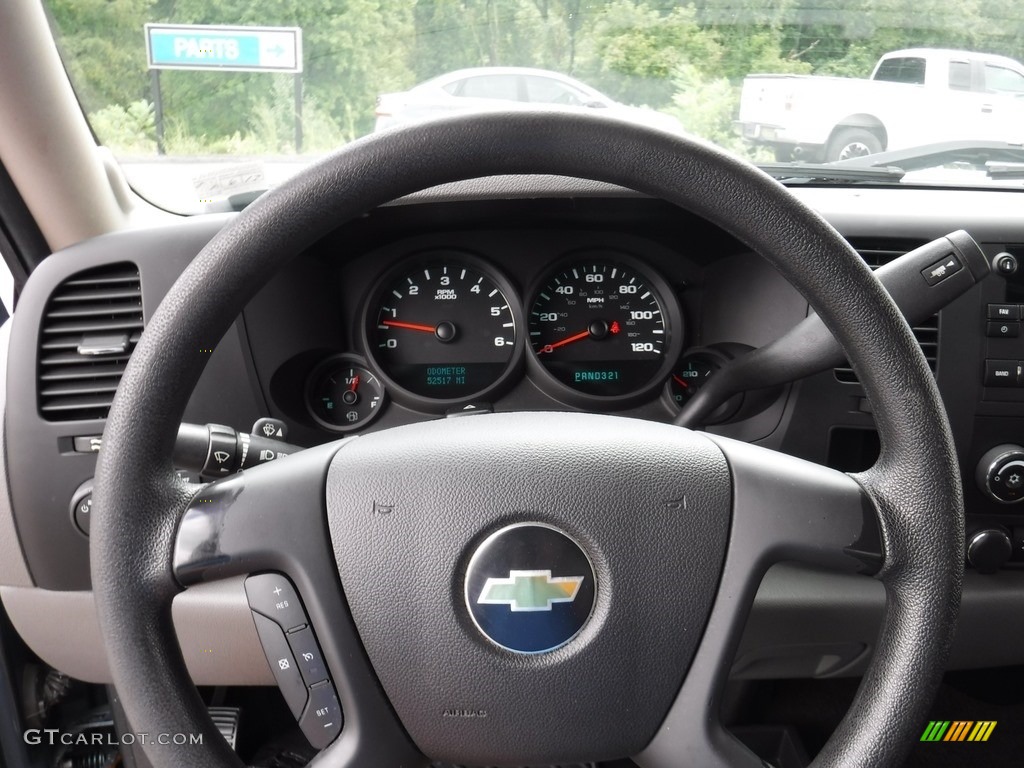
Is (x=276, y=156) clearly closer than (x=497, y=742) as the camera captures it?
No

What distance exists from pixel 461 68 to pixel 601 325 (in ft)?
2.05

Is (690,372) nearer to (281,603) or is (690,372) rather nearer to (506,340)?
(506,340)

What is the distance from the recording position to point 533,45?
6.03ft

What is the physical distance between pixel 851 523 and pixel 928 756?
1.58 metres

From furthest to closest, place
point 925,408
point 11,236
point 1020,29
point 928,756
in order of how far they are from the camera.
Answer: point 928,756
point 1020,29
point 11,236
point 925,408

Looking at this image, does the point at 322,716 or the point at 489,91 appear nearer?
the point at 322,716

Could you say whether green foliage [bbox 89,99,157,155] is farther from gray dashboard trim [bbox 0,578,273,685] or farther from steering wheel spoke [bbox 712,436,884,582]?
steering wheel spoke [bbox 712,436,884,582]

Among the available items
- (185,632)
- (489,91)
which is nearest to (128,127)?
(489,91)

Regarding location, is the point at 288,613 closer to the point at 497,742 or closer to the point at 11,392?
the point at 497,742

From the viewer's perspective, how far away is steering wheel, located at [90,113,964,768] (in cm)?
89

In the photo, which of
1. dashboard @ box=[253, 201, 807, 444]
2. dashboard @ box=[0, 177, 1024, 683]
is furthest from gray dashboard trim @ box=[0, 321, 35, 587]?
dashboard @ box=[253, 201, 807, 444]

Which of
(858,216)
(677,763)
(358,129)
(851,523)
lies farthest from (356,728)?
(858,216)

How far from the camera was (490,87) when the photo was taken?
1785mm

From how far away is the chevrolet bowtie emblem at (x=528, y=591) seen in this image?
94 centimetres
